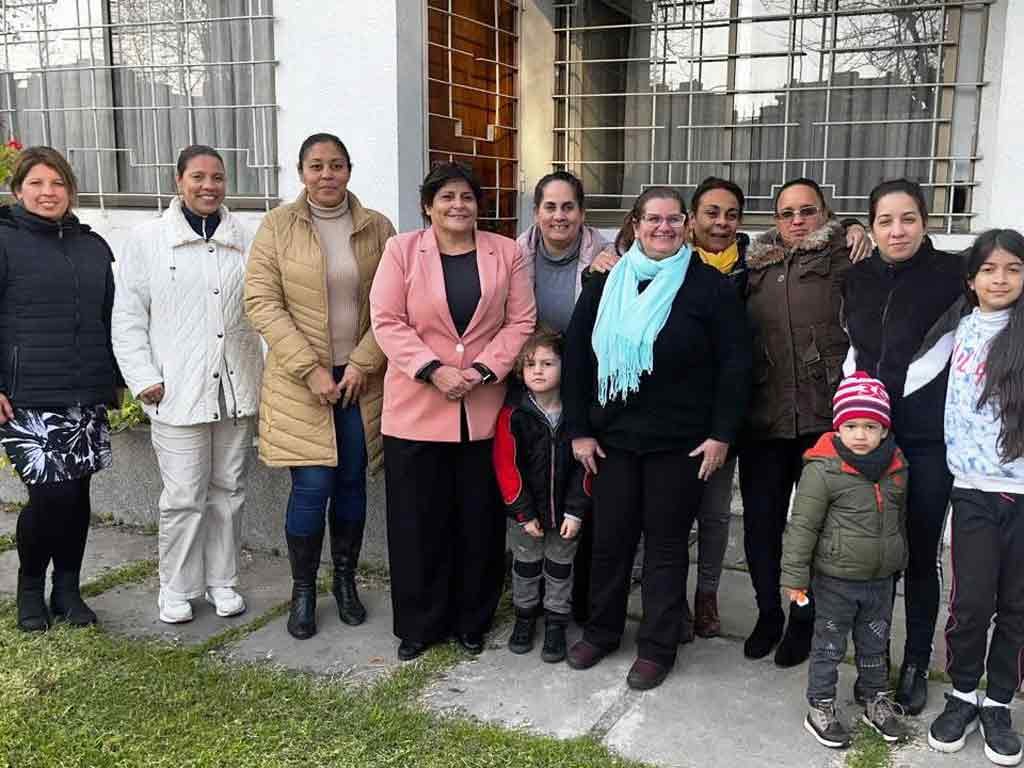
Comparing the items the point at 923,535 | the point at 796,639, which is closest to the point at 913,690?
the point at 796,639

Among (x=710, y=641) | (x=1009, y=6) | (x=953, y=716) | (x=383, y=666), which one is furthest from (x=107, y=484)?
(x=1009, y=6)

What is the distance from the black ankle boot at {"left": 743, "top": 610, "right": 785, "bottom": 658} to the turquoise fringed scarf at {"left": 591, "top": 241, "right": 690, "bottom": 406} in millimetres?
1092

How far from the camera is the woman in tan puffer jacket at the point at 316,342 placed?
12.4ft

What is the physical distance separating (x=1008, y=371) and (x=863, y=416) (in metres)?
0.42

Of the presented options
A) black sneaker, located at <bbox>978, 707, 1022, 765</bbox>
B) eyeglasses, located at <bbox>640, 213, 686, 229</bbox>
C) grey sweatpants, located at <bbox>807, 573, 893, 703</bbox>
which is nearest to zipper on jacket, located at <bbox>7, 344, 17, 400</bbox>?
eyeglasses, located at <bbox>640, 213, 686, 229</bbox>

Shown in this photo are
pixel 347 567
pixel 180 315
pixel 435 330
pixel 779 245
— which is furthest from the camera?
pixel 347 567

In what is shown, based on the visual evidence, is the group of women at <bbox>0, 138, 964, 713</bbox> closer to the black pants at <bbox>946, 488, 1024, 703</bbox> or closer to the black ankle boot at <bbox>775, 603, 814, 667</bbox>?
the black ankle boot at <bbox>775, 603, 814, 667</bbox>

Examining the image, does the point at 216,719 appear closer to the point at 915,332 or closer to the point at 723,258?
the point at 723,258

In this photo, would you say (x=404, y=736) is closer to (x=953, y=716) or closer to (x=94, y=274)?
(x=953, y=716)

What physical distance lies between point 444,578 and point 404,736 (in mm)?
783

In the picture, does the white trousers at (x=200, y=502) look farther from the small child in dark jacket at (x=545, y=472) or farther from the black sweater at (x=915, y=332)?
the black sweater at (x=915, y=332)

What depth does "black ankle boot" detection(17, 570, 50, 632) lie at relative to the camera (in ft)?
13.3

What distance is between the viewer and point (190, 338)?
3.89 m

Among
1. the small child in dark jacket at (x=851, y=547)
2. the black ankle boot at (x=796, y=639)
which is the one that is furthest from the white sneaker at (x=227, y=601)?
the small child in dark jacket at (x=851, y=547)
